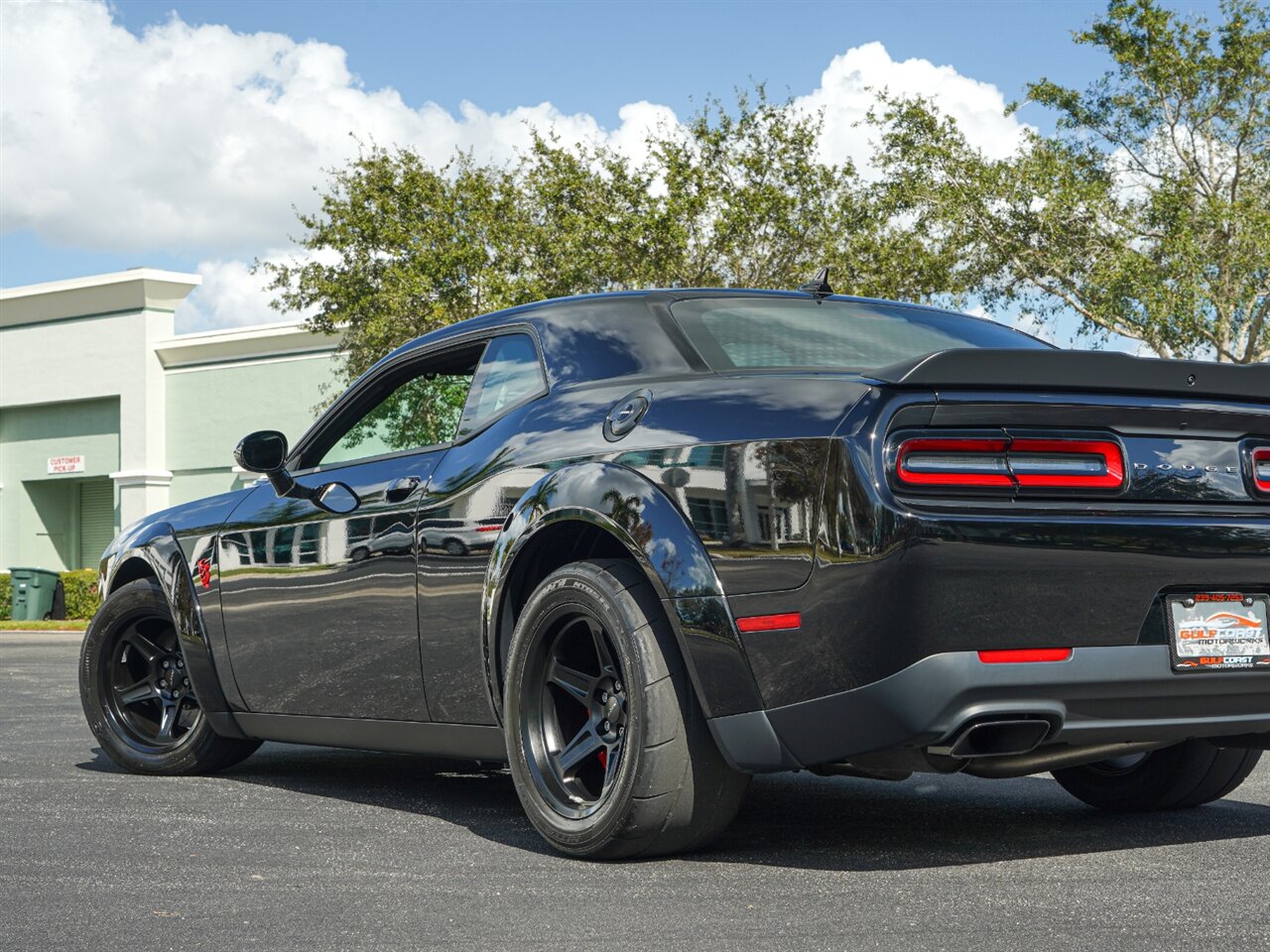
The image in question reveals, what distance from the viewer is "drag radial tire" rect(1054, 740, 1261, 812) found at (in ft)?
17.2

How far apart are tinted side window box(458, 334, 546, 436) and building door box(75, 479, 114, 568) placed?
34.7 m

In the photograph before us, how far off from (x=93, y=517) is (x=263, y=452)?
34644 mm

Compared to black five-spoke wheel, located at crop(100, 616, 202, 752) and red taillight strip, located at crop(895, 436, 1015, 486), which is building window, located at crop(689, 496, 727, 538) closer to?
red taillight strip, located at crop(895, 436, 1015, 486)

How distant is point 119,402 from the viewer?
3603 cm

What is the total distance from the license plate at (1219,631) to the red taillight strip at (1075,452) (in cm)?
33

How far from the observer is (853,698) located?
3.87 metres

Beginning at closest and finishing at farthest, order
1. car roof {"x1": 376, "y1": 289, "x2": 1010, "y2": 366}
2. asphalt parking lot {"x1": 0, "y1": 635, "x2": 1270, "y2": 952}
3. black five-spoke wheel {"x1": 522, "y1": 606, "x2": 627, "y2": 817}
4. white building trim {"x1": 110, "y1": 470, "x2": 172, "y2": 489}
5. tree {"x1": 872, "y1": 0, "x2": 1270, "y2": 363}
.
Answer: asphalt parking lot {"x1": 0, "y1": 635, "x2": 1270, "y2": 952}
black five-spoke wheel {"x1": 522, "y1": 606, "x2": 627, "y2": 817}
car roof {"x1": 376, "y1": 289, "x2": 1010, "y2": 366}
tree {"x1": 872, "y1": 0, "x2": 1270, "y2": 363}
white building trim {"x1": 110, "y1": 470, "x2": 172, "y2": 489}

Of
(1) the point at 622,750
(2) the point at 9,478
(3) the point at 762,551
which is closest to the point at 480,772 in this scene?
(1) the point at 622,750

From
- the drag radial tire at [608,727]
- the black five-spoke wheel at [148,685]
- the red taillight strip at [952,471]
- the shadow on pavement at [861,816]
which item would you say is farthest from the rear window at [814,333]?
the black five-spoke wheel at [148,685]

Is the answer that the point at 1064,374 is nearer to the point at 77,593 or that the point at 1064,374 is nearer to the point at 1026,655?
the point at 1026,655

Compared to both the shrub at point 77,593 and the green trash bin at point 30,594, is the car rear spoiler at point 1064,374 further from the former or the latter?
the shrub at point 77,593

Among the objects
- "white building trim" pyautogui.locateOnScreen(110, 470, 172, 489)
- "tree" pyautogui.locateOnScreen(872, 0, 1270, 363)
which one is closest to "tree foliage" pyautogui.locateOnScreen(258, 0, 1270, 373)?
"tree" pyautogui.locateOnScreen(872, 0, 1270, 363)

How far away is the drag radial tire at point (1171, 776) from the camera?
5.24 m

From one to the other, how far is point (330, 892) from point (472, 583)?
1080 mm
